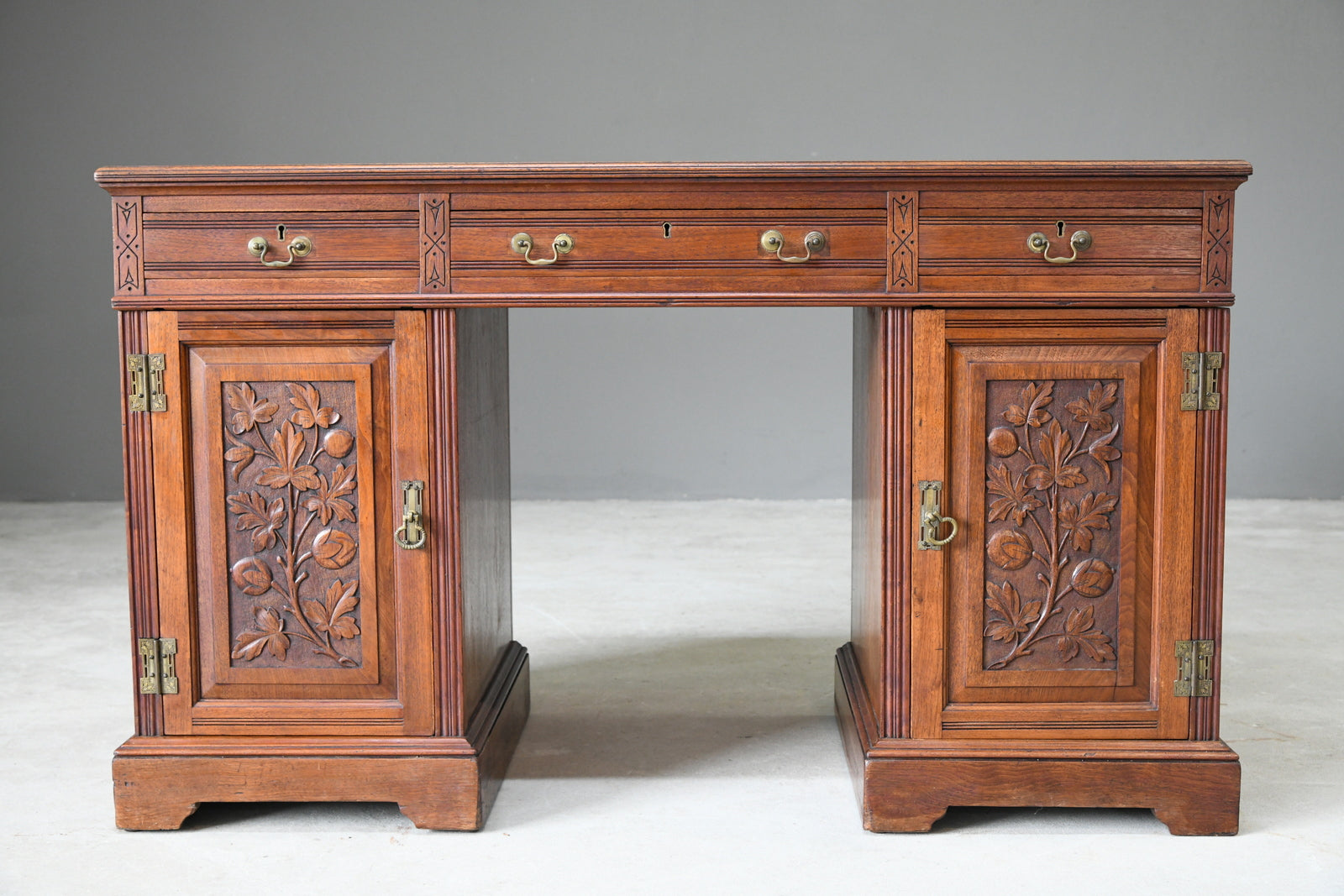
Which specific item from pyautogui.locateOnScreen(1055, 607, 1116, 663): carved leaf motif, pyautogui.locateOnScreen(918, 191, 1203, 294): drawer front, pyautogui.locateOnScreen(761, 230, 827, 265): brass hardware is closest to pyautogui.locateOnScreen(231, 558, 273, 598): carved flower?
pyautogui.locateOnScreen(761, 230, 827, 265): brass hardware

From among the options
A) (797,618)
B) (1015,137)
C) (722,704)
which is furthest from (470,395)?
(1015,137)

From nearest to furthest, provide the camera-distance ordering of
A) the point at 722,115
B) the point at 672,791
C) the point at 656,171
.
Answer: the point at 656,171 → the point at 672,791 → the point at 722,115

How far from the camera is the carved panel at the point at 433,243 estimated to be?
2025mm

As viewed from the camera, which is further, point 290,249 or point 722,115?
point 722,115

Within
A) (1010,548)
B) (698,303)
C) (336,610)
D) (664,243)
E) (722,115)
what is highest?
(722,115)

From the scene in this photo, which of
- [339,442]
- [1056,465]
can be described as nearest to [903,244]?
[1056,465]

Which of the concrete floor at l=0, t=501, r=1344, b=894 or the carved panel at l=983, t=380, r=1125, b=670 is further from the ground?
the carved panel at l=983, t=380, r=1125, b=670

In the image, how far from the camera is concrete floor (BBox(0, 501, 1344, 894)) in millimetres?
1921

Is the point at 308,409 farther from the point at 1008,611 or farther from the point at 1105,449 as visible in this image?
the point at 1105,449

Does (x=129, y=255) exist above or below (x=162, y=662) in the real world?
above

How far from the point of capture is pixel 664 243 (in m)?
2.04

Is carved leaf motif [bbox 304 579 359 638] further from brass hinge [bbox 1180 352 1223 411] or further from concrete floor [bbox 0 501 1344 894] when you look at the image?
brass hinge [bbox 1180 352 1223 411]

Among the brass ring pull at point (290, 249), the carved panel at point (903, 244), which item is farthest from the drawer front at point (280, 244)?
the carved panel at point (903, 244)

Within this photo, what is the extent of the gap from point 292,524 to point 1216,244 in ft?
5.44
